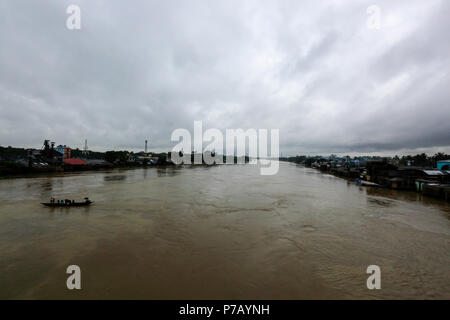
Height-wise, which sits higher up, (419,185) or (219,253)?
(419,185)

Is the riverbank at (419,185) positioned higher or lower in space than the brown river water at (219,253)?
higher

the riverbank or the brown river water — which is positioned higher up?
the riverbank

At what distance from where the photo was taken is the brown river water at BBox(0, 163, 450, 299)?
18.3 ft

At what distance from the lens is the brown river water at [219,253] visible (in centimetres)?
559

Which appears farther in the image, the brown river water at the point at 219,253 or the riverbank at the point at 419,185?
the riverbank at the point at 419,185

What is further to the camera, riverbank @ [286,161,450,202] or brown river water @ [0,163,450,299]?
riverbank @ [286,161,450,202]

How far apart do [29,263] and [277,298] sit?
9318 millimetres

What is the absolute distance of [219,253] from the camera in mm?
7770

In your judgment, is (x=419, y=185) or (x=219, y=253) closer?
(x=219, y=253)
